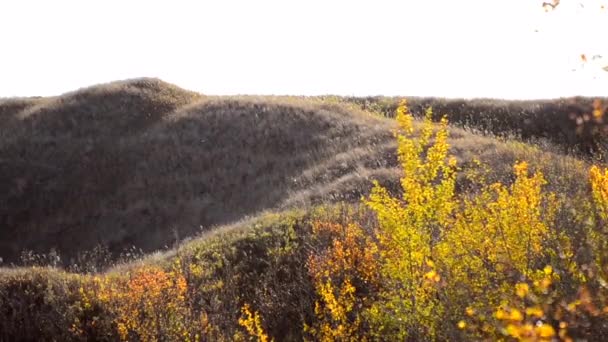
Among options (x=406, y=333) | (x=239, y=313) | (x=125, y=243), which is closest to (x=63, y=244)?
(x=125, y=243)

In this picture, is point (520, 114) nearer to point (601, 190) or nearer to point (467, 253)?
point (601, 190)

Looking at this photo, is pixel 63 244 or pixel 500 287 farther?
pixel 63 244

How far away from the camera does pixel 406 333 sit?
9.58 m

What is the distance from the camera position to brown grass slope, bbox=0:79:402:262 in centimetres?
2881

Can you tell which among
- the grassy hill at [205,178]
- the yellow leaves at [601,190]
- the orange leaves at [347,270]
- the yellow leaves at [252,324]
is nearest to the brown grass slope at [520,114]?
the grassy hill at [205,178]

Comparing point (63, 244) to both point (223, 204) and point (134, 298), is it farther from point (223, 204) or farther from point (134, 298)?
point (134, 298)

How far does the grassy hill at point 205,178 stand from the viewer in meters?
15.7

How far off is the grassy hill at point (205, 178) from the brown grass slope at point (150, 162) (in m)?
0.08

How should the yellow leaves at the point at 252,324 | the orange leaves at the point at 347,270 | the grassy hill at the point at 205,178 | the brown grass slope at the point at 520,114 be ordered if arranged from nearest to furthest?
the yellow leaves at the point at 252,324
the orange leaves at the point at 347,270
the grassy hill at the point at 205,178
the brown grass slope at the point at 520,114

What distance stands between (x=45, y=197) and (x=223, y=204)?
403 inches

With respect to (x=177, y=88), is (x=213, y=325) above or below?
below

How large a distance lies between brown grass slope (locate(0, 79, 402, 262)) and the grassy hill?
0.26ft

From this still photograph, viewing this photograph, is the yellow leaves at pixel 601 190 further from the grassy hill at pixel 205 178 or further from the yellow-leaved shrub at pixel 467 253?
the grassy hill at pixel 205 178

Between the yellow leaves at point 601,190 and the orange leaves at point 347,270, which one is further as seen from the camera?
the orange leaves at point 347,270
